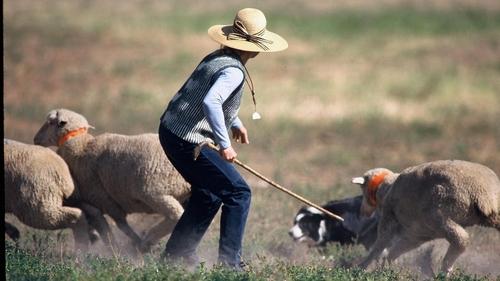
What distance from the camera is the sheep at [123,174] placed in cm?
987

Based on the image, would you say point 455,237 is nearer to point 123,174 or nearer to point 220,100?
point 220,100

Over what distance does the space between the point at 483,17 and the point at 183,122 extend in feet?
74.5

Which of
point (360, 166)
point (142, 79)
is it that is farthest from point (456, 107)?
point (142, 79)

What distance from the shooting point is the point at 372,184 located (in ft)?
33.9

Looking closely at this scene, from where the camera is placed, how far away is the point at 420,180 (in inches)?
368

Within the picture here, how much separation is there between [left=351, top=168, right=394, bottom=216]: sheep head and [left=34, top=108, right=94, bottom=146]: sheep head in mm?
2813

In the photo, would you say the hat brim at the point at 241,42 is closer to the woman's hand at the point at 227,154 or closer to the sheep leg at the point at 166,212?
the woman's hand at the point at 227,154

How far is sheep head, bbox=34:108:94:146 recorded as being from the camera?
10.8m

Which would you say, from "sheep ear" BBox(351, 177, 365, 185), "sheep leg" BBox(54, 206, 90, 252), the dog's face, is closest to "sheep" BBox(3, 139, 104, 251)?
"sheep leg" BBox(54, 206, 90, 252)

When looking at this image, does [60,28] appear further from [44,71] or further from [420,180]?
[420,180]

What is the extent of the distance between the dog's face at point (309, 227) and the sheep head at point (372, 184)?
883 millimetres

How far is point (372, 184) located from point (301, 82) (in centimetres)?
1251

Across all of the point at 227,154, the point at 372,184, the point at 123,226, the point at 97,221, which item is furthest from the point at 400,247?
the point at 97,221

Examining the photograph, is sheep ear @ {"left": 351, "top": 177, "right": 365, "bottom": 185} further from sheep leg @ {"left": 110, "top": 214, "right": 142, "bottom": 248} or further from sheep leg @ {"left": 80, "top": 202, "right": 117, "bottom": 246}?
sheep leg @ {"left": 80, "top": 202, "right": 117, "bottom": 246}
